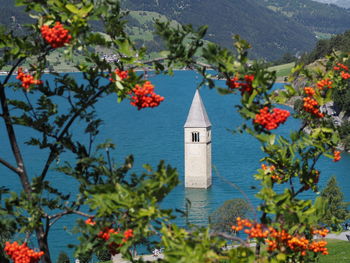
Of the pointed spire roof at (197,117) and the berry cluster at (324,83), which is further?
the pointed spire roof at (197,117)

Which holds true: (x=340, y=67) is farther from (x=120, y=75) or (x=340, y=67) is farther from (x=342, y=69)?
(x=120, y=75)

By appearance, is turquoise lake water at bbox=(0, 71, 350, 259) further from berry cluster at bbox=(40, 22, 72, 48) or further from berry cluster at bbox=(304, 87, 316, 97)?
berry cluster at bbox=(40, 22, 72, 48)

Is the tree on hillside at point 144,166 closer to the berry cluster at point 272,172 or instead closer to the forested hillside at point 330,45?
the berry cluster at point 272,172

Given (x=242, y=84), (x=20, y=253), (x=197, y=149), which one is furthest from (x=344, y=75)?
(x=197, y=149)

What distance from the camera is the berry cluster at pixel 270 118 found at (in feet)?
12.8

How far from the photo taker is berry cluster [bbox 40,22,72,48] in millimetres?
3879

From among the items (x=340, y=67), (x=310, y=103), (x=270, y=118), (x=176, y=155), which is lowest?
(x=270, y=118)

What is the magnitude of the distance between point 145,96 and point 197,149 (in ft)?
187

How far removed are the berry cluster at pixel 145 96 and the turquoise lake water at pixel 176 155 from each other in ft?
102

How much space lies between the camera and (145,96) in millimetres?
4312

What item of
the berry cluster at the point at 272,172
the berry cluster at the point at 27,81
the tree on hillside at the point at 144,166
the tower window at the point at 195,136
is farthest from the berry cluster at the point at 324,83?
the tower window at the point at 195,136

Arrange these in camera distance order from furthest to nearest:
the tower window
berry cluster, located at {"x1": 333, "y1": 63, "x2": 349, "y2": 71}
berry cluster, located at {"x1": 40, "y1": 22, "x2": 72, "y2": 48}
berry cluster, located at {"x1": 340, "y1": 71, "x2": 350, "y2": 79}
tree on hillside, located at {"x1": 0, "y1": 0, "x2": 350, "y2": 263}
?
1. the tower window
2. berry cluster, located at {"x1": 333, "y1": 63, "x2": 349, "y2": 71}
3. berry cluster, located at {"x1": 340, "y1": 71, "x2": 350, "y2": 79}
4. berry cluster, located at {"x1": 40, "y1": 22, "x2": 72, "y2": 48}
5. tree on hillside, located at {"x1": 0, "y1": 0, "x2": 350, "y2": 263}

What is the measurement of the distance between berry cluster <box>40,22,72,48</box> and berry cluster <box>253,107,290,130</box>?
1.32 metres

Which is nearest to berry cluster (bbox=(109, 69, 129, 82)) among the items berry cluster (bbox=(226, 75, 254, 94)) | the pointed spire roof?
berry cluster (bbox=(226, 75, 254, 94))
